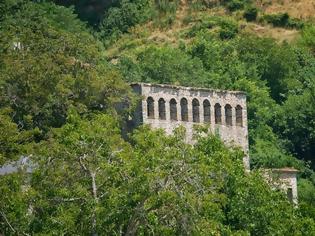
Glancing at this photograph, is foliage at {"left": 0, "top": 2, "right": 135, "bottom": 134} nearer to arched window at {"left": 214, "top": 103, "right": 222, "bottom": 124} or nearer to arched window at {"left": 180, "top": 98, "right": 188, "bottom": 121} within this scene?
arched window at {"left": 180, "top": 98, "right": 188, "bottom": 121}

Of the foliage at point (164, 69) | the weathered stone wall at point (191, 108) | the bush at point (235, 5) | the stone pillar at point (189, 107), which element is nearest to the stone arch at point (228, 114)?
the weathered stone wall at point (191, 108)

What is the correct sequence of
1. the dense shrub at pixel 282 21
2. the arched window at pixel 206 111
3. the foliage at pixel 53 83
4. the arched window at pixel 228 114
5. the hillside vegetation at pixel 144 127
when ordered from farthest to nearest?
the dense shrub at pixel 282 21 < the arched window at pixel 228 114 < the arched window at pixel 206 111 < the foliage at pixel 53 83 < the hillside vegetation at pixel 144 127

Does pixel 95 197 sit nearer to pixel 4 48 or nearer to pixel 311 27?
pixel 4 48

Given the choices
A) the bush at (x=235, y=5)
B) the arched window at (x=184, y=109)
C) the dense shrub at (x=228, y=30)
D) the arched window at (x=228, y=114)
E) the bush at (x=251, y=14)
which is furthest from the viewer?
the bush at (x=235, y=5)

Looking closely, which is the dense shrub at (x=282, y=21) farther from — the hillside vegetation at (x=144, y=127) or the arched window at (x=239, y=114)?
the arched window at (x=239, y=114)

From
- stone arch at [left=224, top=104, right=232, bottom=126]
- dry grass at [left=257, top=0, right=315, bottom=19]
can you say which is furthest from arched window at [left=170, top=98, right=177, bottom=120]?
dry grass at [left=257, top=0, right=315, bottom=19]

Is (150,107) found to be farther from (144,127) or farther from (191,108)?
(144,127)

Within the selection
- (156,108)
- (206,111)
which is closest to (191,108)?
(206,111)
